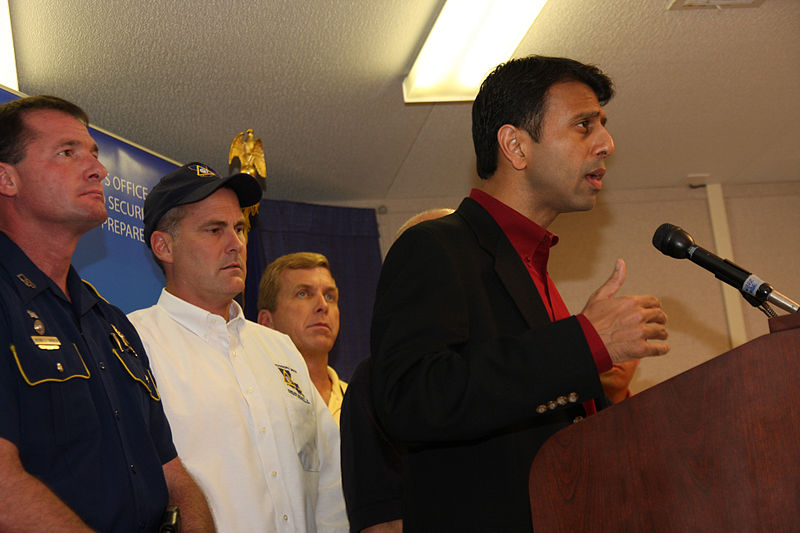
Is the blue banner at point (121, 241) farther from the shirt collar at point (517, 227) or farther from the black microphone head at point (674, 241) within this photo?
the black microphone head at point (674, 241)

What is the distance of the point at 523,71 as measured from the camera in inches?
69.3

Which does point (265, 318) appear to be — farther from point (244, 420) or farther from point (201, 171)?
point (244, 420)

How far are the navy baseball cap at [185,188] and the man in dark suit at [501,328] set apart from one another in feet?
3.71

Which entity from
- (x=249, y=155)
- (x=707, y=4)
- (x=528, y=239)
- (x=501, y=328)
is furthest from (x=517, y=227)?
(x=249, y=155)

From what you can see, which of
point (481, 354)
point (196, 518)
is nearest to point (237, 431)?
point (196, 518)

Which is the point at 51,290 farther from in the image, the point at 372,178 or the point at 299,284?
the point at 372,178

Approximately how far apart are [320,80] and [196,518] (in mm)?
2676

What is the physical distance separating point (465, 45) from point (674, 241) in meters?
2.46

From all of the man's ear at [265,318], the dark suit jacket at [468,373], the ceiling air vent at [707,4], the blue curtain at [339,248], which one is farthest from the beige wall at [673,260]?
the dark suit jacket at [468,373]

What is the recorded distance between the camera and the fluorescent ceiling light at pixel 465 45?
3420mm

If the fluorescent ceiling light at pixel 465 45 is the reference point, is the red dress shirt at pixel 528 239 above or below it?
below

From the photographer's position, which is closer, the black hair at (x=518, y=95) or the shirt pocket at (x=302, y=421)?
the black hair at (x=518, y=95)

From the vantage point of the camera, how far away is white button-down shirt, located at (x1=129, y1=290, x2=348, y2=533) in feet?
6.77

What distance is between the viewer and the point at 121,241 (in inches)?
138
